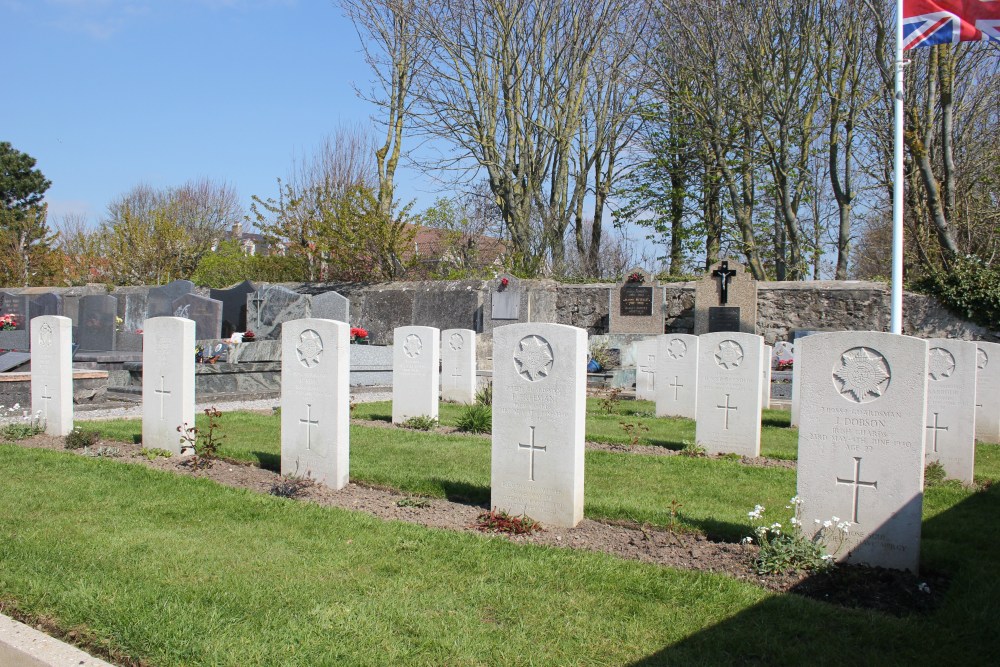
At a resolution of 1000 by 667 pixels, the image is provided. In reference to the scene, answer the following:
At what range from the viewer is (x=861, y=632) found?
3.74 meters

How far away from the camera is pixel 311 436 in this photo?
696 cm

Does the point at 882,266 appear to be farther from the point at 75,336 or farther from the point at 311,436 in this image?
the point at 311,436

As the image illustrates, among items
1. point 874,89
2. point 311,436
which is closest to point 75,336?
point 311,436

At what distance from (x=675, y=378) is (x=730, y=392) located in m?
2.95

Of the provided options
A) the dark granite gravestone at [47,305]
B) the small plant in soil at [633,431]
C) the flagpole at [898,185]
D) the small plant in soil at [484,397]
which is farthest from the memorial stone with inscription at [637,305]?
the dark granite gravestone at [47,305]

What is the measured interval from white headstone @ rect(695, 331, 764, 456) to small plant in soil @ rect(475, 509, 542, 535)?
3.77 meters

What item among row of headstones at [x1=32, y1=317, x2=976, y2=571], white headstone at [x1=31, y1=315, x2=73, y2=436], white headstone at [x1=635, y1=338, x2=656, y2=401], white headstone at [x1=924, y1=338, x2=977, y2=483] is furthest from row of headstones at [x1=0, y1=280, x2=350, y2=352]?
white headstone at [x1=924, y1=338, x2=977, y2=483]

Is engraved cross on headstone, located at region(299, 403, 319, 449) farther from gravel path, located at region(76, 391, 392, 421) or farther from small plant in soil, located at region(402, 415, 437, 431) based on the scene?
gravel path, located at region(76, 391, 392, 421)

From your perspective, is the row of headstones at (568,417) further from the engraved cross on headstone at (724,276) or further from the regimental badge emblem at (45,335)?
the engraved cross on headstone at (724,276)

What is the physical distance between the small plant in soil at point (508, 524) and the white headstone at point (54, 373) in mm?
5805

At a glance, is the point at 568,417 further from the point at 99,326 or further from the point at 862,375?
the point at 99,326

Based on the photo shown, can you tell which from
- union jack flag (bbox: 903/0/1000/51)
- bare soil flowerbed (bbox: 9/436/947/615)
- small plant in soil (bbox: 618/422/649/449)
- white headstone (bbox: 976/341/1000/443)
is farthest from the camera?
union jack flag (bbox: 903/0/1000/51)

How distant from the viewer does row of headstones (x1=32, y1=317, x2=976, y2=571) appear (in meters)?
4.65

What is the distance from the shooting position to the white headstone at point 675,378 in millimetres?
Answer: 11422
